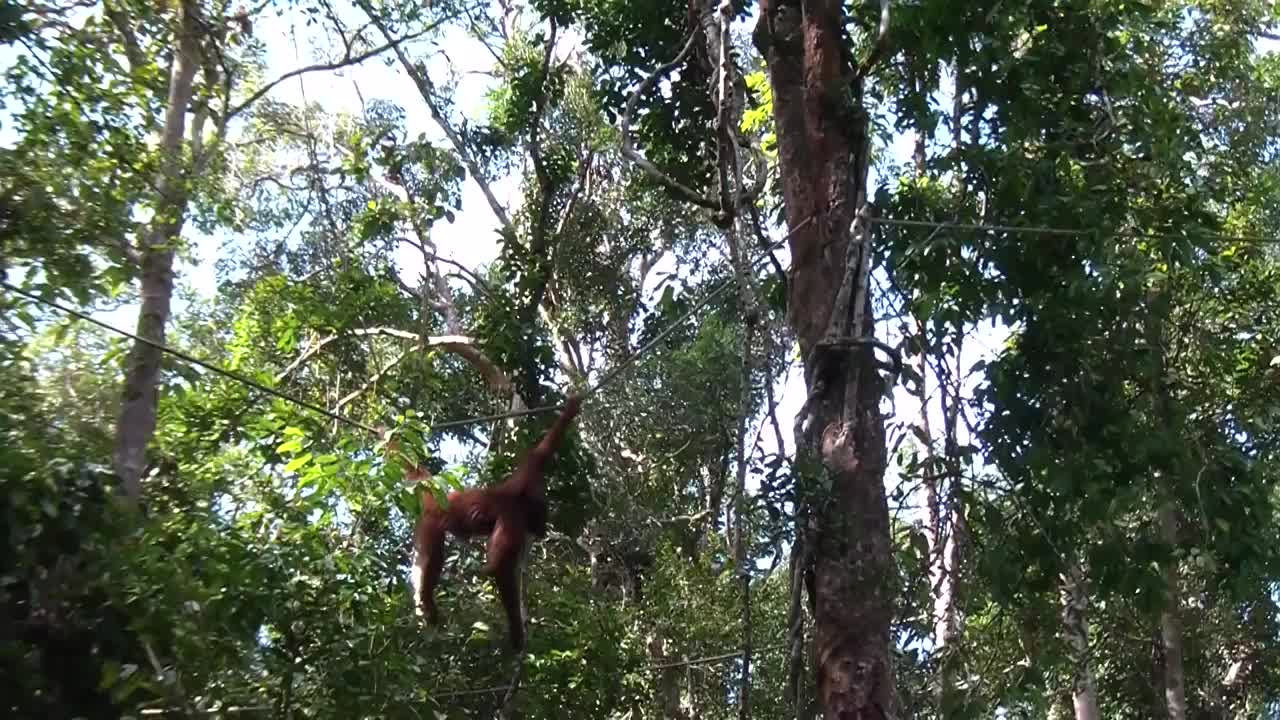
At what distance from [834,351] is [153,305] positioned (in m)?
3.19

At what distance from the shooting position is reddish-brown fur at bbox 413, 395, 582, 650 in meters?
4.78

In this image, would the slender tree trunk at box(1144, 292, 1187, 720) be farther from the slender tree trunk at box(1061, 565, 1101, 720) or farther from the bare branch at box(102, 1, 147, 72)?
the bare branch at box(102, 1, 147, 72)

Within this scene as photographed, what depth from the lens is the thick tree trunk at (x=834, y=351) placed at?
2879 mm

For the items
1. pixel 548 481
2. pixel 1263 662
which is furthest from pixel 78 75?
pixel 1263 662

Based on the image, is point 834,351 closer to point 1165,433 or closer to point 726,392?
point 1165,433

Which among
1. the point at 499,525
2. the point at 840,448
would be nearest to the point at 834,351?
the point at 840,448

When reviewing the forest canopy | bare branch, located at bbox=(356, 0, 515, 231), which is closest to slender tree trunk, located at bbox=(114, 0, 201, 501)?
the forest canopy

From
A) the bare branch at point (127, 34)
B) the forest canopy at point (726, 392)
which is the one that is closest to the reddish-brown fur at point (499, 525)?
the forest canopy at point (726, 392)

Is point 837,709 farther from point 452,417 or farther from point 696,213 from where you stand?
point 696,213

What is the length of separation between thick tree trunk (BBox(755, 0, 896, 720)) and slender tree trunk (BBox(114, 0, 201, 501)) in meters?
2.23

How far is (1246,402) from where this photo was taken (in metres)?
5.53

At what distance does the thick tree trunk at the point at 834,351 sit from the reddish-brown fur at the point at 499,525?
1596 mm

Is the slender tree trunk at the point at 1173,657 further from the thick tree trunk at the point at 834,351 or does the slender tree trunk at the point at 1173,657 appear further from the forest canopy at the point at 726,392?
the thick tree trunk at the point at 834,351

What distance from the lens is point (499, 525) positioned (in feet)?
15.8
